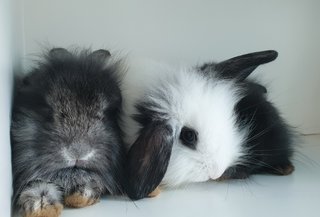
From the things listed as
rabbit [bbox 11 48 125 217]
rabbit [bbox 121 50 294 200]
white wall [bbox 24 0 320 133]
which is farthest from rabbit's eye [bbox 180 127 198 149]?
white wall [bbox 24 0 320 133]

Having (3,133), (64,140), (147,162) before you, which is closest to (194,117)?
(147,162)

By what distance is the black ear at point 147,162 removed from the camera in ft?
2.67

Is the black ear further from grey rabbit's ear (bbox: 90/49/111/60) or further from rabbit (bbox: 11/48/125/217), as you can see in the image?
grey rabbit's ear (bbox: 90/49/111/60)

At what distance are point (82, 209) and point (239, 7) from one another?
0.66m

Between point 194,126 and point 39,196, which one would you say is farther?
point 194,126

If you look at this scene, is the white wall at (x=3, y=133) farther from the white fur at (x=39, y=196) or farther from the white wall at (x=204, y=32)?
the white wall at (x=204, y=32)

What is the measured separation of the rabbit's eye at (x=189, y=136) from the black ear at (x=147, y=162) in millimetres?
49

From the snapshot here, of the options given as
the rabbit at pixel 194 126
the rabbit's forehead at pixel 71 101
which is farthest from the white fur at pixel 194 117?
the rabbit's forehead at pixel 71 101

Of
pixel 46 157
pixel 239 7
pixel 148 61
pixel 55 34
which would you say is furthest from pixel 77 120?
pixel 239 7

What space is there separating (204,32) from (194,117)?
0.40 m

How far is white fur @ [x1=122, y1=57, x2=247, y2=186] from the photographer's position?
859mm

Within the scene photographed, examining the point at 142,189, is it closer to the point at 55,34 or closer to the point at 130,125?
the point at 130,125

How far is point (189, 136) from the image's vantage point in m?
0.86

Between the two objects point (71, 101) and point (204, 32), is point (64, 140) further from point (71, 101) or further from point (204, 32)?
point (204, 32)
